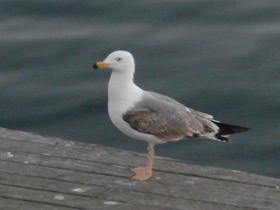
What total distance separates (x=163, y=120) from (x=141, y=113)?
153mm

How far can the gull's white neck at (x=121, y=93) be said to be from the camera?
6.14 meters

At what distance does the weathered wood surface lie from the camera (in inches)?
228

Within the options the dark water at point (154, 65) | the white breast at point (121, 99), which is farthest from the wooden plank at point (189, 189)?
the dark water at point (154, 65)

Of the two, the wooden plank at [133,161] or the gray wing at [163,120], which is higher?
the gray wing at [163,120]

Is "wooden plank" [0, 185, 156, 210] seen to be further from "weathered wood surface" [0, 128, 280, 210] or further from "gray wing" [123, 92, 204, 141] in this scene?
"gray wing" [123, 92, 204, 141]

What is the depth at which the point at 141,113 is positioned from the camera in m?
6.13

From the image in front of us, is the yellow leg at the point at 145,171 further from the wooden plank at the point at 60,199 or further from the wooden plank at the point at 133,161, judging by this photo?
the wooden plank at the point at 60,199

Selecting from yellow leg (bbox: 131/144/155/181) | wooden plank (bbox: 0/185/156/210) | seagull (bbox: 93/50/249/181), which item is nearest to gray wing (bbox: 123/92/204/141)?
seagull (bbox: 93/50/249/181)

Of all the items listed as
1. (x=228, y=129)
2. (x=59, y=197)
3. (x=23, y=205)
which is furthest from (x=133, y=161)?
(x=23, y=205)

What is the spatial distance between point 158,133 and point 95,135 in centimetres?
287

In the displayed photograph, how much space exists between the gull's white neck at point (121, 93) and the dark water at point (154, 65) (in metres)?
2.74

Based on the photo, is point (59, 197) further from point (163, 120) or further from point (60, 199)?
point (163, 120)

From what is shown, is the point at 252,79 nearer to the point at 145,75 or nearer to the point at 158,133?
the point at 145,75

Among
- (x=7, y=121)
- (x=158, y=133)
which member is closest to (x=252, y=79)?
(x=7, y=121)
